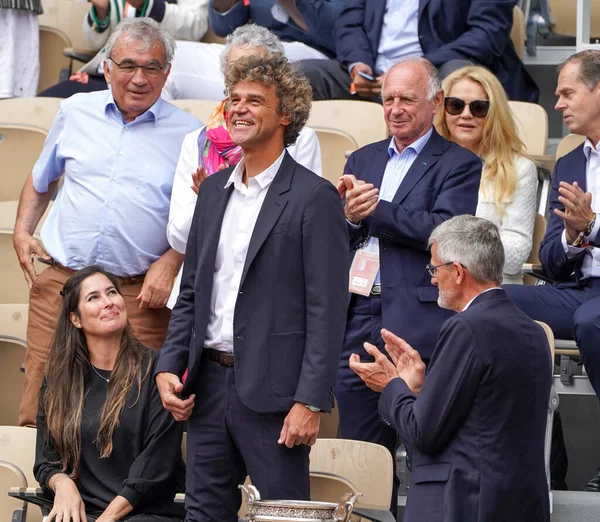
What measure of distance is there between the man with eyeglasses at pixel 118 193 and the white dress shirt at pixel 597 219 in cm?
147

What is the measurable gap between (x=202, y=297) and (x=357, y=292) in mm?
898

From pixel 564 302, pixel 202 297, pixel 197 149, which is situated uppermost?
pixel 197 149

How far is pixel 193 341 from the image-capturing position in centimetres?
340

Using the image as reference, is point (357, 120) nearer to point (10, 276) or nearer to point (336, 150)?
point (336, 150)

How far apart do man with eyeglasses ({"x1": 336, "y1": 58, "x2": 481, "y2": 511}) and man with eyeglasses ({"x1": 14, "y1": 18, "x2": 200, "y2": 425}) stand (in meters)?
0.73

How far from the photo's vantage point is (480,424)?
3.20m

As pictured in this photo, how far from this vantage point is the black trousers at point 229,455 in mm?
3273

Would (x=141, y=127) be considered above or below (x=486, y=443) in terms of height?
above

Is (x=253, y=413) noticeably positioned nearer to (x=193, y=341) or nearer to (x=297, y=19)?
(x=193, y=341)

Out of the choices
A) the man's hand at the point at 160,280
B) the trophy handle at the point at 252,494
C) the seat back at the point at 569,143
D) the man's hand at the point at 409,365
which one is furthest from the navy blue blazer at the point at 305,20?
the trophy handle at the point at 252,494

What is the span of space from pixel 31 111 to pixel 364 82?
5.69 feet

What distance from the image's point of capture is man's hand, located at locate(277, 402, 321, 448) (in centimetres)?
321

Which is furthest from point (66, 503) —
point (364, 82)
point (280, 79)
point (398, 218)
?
point (364, 82)

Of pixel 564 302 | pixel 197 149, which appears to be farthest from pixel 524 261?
pixel 197 149
